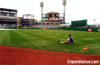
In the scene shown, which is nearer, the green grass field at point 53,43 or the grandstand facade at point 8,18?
the green grass field at point 53,43

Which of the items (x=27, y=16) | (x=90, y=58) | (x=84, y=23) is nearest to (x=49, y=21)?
(x=27, y=16)

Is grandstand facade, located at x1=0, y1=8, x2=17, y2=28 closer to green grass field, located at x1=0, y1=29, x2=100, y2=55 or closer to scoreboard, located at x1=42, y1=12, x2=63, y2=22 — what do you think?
scoreboard, located at x1=42, y1=12, x2=63, y2=22

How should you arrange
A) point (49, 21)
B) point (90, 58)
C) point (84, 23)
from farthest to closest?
1. point (49, 21)
2. point (84, 23)
3. point (90, 58)

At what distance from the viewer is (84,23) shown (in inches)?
3250

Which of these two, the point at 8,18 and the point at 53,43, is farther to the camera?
the point at 8,18

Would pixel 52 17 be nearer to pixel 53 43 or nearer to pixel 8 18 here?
pixel 8 18

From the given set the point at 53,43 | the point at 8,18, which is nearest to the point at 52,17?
the point at 8,18

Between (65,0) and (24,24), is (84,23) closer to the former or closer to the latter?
(65,0)

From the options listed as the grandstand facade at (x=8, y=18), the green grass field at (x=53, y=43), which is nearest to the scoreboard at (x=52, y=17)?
the grandstand facade at (x=8, y=18)

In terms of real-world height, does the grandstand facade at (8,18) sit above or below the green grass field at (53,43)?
above

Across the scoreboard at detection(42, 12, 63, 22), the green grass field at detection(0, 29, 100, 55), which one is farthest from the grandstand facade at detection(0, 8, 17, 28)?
the green grass field at detection(0, 29, 100, 55)

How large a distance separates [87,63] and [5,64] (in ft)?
16.0

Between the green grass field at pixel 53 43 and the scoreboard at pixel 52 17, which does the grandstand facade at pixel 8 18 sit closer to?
the scoreboard at pixel 52 17

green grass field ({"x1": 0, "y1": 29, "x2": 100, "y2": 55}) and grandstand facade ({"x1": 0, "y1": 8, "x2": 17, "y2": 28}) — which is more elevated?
grandstand facade ({"x1": 0, "y1": 8, "x2": 17, "y2": 28})
